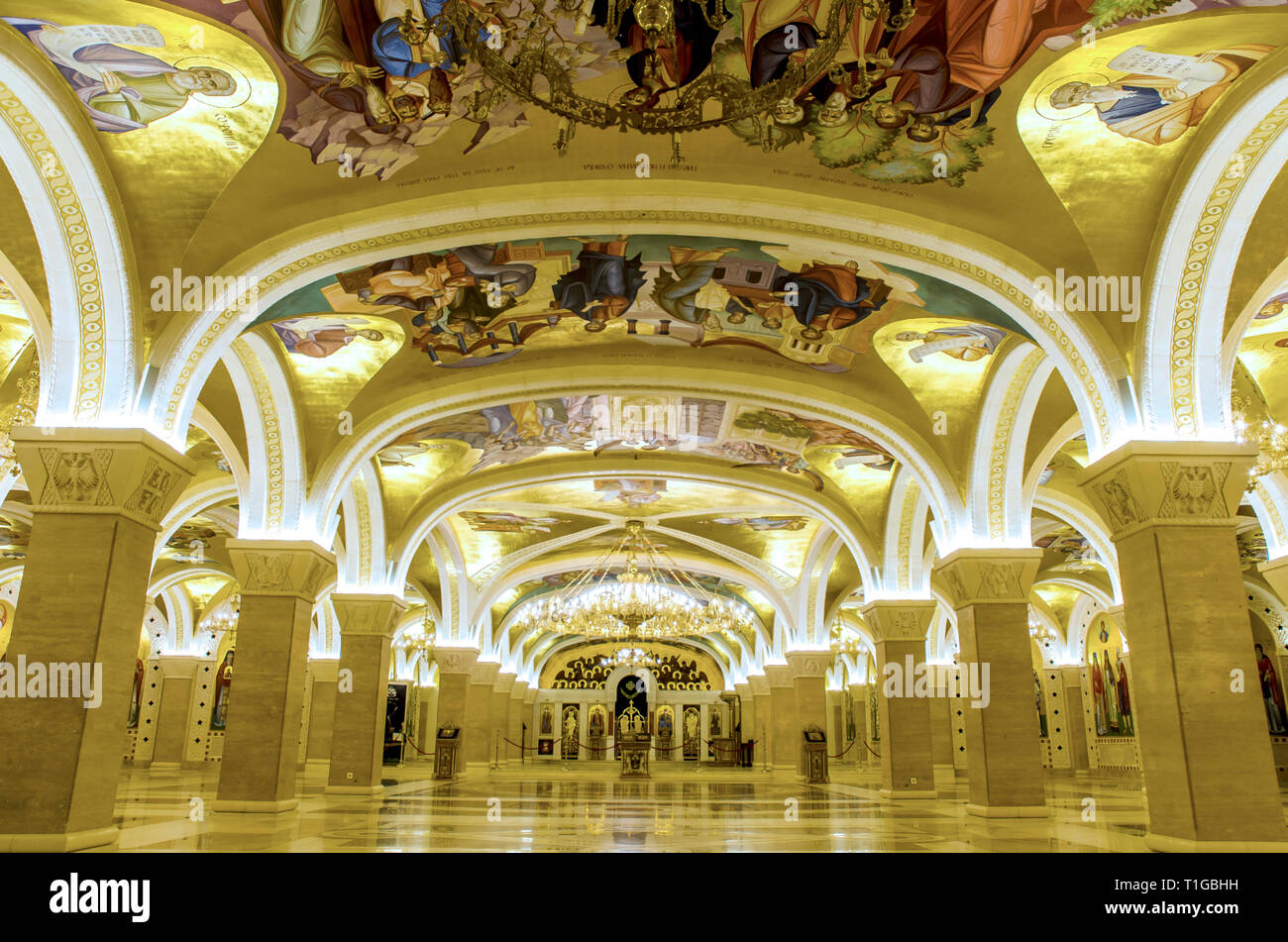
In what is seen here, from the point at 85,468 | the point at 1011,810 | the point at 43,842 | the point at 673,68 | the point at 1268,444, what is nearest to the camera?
the point at 43,842

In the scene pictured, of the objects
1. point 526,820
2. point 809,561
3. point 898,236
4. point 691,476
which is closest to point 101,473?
point 526,820

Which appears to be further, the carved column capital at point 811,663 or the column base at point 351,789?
the carved column capital at point 811,663

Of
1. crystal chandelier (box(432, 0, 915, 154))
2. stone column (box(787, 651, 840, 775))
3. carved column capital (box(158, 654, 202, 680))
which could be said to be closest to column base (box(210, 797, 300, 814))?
crystal chandelier (box(432, 0, 915, 154))

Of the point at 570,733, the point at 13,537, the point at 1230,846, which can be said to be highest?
the point at 13,537

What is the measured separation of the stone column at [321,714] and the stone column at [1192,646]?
16.8 meters

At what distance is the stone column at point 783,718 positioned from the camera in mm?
21875

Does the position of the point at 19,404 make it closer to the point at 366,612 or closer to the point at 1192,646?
the point at 366,612

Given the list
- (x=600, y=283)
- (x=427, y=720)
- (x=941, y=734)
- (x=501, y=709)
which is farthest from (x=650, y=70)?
(x=427, y=720)

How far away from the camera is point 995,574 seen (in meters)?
10.5

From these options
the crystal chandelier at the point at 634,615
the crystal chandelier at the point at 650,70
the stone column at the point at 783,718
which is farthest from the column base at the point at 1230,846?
the stone column at the point at 783,718

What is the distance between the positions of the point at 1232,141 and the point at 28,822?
361 inches

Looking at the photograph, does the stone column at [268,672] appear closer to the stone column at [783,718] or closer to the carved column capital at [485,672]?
the carved column capital at [485,672]

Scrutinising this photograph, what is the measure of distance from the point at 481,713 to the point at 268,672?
1279cm

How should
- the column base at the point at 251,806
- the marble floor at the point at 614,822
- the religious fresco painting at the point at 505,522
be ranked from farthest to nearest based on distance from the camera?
the religious fresco painting at the point at 505,522
the column base at the point at 251,806
the marble floor at the point at 614,822
